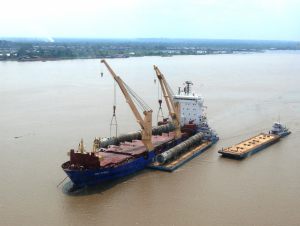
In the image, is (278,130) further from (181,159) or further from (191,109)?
(181,159)

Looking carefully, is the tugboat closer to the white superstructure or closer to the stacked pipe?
the white superstructure

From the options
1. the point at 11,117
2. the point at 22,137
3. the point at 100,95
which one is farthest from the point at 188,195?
the point at 100,95

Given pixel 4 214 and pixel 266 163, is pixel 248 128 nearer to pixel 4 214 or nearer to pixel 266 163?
pixel 266 163

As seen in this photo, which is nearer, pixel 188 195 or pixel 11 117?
pixel 188 195

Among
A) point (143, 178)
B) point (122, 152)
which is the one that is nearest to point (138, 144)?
point (122, 152)

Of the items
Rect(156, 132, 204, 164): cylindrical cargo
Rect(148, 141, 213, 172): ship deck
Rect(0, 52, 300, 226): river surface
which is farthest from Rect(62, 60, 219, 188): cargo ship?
Rect(0, 52, 300, 226): river surface

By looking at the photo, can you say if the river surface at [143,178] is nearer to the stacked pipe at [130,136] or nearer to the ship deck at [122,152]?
the ship deck at [122,152]
